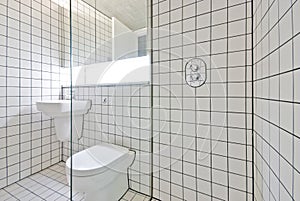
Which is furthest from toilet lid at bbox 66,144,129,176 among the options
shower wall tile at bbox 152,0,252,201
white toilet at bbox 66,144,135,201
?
shower wall tile at bbox 152,0,252,201

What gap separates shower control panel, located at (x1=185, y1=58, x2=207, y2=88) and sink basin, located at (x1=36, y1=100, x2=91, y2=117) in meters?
0.98

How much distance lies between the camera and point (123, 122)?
136 centimetres

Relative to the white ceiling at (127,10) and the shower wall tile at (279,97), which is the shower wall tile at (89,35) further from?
the shower wall tile at (279,97)

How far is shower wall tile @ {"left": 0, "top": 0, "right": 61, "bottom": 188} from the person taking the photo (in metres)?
1.47

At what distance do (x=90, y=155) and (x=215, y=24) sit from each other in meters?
1.32

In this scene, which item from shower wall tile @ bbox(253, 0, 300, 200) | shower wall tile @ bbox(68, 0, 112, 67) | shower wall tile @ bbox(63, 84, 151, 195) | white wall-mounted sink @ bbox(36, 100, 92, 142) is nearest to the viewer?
shower wall tile @ bbox(253, 0, 300, 200)

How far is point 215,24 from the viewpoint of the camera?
99 centimetres

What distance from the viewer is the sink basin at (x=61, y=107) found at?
1.36 meters

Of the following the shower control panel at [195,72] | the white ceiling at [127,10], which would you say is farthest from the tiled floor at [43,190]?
the white ceiling at [127,10]

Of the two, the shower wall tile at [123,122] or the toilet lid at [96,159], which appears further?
the shower wall tile at [123,122]

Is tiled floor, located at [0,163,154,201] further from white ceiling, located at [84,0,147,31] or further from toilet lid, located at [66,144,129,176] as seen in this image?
white ceiling, located at [84,0,147,31]

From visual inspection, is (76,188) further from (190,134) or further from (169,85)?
(169,85)

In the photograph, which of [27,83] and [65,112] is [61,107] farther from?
[27,83]

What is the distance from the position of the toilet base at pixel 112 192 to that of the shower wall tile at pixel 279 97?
962 mm
